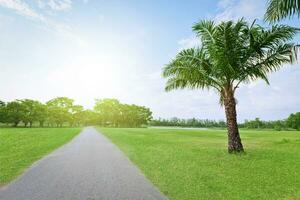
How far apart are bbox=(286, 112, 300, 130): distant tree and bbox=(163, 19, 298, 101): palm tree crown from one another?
2504 inches

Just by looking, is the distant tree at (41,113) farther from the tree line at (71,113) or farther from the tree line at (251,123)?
the tree line at (251,123)

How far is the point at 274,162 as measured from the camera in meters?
13.1

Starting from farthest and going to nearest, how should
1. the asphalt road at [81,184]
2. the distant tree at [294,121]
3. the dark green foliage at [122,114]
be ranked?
the dark green foliage at [122,114], the distant tree at [294,121], the asphalt road at [81,184]

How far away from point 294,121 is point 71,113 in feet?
255

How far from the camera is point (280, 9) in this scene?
445 inches

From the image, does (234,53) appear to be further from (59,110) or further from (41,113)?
(59,110)

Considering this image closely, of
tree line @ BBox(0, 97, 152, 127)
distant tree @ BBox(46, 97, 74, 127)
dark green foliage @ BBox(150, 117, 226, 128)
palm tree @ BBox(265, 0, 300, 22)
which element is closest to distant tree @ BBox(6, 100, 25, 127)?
tree line @ BBox(0, 97, 152, 127)

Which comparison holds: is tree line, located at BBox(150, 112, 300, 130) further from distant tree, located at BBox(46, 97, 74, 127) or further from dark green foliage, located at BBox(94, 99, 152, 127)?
distant tree, located at BBox(46, 97, 74, 127)

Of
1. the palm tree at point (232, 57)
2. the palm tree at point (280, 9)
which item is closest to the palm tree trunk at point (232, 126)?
the palm tree at point (232, 57)

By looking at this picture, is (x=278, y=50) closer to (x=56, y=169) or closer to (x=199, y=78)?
(x=199, y=78)

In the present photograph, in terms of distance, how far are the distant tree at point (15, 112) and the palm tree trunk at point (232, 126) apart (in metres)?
82.1

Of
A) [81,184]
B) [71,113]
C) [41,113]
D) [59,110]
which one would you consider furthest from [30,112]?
[81,184]

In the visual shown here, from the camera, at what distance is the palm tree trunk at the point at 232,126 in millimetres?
16594

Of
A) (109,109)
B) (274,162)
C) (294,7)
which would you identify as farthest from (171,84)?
(109,109)
